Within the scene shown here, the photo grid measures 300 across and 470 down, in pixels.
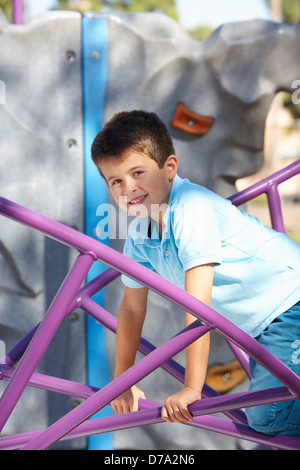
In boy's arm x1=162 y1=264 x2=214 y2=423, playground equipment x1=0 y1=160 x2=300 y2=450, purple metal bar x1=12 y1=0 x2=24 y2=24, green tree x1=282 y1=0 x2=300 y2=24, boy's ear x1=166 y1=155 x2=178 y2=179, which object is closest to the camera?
playground equipment x1=0 y1=160 x2=300 y2=450

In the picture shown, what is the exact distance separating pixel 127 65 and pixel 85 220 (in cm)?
46

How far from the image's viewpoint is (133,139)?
1174 mm

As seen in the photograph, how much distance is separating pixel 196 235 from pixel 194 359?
0.68ft

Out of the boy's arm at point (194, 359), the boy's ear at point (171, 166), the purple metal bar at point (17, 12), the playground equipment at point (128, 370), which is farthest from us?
the purple metal bar at point (17, 12)

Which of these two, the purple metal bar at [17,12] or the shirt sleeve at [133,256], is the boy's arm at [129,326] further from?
the purple metal bar at [17,12]

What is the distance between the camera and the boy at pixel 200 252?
1.12 metres

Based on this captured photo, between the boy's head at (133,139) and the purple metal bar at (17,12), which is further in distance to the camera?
the purple metal bar at (17,12)

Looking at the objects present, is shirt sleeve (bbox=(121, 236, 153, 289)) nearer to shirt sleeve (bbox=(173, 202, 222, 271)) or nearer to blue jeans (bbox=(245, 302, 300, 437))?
shirt sleeve (bbox=(173, 202, 222, 271))

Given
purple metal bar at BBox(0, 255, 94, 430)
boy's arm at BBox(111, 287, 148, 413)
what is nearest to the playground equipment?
purple metal bar at BBox(0, 255, 94, 430)

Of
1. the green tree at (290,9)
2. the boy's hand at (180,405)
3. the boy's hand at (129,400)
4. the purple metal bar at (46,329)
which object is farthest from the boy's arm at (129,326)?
the green tree at (290,9)

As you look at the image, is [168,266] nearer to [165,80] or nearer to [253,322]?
[253,322]

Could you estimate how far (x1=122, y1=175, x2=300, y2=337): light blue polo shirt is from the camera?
1167 mm

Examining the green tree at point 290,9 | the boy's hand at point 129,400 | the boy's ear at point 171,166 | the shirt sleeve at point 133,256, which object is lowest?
the boy's hand at point 129,400

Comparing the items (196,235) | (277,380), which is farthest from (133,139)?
(277,380)
